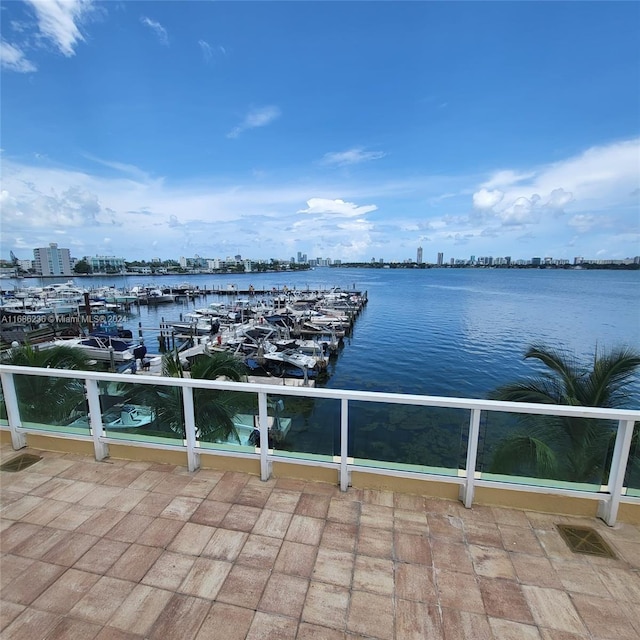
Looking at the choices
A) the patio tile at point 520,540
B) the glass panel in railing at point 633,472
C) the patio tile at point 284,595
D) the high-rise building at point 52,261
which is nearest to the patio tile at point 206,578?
the patio tile at point 284,595

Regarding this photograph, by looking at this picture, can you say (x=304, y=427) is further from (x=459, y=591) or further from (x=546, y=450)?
(x=546, y=450)

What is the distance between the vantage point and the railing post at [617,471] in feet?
7.76

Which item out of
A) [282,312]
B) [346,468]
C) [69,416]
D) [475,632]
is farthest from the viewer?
[282,312]

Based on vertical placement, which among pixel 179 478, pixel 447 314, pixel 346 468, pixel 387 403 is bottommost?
pixel 447 314

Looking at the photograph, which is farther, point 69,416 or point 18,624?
point 69,416

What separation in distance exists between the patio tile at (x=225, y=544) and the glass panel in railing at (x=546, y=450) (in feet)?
6.10

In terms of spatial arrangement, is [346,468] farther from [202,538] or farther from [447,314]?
[447,314]

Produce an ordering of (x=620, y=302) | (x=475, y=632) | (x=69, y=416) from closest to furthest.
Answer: (x=475, y=632) < (x=69, y=416) < (x=620, y=302)

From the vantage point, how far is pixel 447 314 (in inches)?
1415

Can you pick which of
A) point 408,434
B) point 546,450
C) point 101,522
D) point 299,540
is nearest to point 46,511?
point 101,522

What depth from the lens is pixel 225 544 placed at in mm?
2227

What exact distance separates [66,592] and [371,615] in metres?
1.74

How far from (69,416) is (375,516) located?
311cm

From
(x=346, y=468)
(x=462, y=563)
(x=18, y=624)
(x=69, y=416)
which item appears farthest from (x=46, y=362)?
(x=462, y=563)
